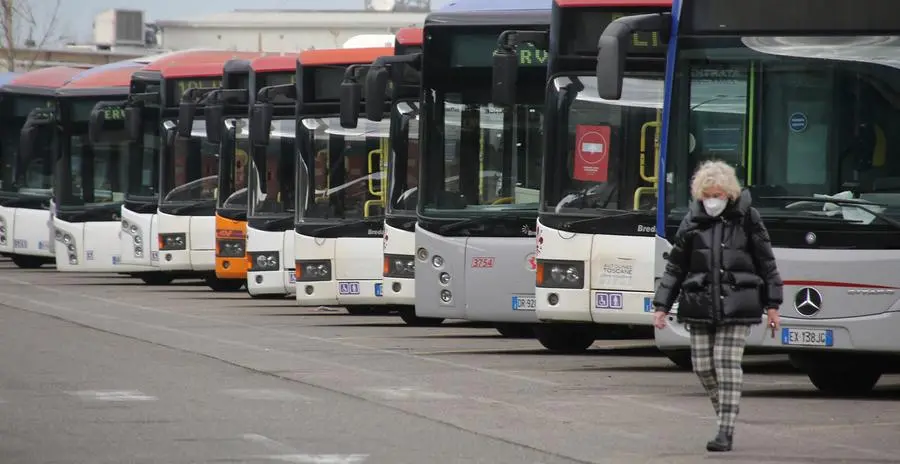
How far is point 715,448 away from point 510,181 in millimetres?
8679

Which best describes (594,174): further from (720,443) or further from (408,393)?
(720,443)

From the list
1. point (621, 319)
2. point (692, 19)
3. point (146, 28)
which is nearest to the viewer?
point (692, 19)

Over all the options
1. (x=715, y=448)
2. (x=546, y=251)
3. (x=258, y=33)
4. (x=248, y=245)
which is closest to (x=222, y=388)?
(x=546, y=251)

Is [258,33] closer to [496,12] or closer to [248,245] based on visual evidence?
[248,245]

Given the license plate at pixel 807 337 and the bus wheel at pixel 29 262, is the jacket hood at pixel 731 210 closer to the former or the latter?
the license plate at pixel 807 337

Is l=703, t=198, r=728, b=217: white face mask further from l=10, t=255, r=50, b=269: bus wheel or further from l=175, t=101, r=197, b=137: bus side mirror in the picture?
l=10, t=255, r=50, b=269: bus wheel

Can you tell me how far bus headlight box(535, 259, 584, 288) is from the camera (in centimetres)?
1784

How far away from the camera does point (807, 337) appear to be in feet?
46.6

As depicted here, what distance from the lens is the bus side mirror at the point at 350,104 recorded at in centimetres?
2178

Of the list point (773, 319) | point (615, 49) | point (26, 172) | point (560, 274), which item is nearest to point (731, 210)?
point (773, 319)

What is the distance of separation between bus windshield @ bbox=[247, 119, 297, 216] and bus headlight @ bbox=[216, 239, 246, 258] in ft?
6.70

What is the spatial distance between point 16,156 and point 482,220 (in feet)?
73.4

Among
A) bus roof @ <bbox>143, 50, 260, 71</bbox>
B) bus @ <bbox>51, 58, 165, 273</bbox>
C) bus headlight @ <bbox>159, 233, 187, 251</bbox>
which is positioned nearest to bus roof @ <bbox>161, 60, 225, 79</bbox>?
bus roof @ <bbox>143, 50, 260, 71</bbox>

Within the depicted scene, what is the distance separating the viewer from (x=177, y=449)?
11.6 meters
